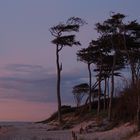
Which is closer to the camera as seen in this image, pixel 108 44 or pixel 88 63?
pixel 108 44

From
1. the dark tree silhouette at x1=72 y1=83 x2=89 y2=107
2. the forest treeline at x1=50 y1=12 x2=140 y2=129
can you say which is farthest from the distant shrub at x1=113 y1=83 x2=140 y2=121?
the dark tree silhouette at x1=72 y1=83 x2=89 y2=107

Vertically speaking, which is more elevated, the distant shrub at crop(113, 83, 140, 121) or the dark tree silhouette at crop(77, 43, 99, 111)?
the dark tree silhouette at crop(77, 43, 99, 111)

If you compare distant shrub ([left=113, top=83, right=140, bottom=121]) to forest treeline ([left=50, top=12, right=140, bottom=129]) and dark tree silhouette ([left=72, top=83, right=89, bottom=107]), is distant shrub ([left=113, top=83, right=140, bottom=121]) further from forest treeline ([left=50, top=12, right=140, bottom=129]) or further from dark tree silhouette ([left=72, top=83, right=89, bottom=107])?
dark tree silhouette ([left=72, top=83, right=89, bottom=107])

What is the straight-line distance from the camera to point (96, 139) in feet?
113

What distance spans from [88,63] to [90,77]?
1.73 m

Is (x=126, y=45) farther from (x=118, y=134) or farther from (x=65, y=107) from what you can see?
(x=65, y=107)

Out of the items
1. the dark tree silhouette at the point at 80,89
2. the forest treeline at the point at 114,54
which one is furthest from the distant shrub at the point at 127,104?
the dark tree silhouette at the point at 80,89

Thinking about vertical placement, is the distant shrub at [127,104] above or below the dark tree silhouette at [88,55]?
below

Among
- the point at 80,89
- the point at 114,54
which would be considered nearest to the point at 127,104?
the point at 114,54

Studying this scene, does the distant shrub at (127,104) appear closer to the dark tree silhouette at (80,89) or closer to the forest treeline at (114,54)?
the forest treeline at (114,54)

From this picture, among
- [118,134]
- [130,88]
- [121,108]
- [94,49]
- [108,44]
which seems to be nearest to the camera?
[118,134]

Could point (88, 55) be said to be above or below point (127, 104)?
above

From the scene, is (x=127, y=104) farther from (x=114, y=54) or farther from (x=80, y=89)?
(x=80, y=89)

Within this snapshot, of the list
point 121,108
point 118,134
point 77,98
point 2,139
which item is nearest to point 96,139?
point 118,134
